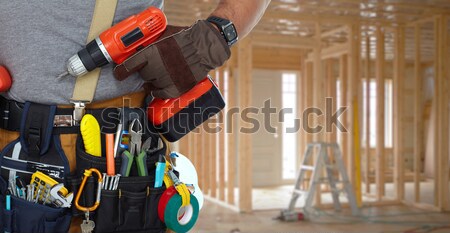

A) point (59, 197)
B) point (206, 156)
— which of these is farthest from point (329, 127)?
point (59, 197)

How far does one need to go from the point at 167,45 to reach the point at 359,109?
6043 millimetres

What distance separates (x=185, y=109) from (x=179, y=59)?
0.16 metres

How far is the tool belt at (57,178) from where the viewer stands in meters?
1.02

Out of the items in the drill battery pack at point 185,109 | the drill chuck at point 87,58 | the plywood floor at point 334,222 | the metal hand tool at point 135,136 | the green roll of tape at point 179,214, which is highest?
the drill chuck at point 87,58

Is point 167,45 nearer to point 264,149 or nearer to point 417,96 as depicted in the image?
point 417,96

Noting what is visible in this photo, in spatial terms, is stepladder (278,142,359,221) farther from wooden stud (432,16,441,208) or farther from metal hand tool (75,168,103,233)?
metal hand tool (75,168,103,233)

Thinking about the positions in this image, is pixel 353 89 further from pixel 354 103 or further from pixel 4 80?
pixel 4 80

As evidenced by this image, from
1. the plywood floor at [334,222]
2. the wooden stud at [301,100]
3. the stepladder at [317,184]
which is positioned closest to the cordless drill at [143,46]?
the plywood floor at [334,222]

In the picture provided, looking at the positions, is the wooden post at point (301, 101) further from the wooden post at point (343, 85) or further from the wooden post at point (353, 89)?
the wooden post at point (353, 89)

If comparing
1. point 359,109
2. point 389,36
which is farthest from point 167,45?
point 389,36

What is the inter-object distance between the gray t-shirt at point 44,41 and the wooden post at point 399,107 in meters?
6.63

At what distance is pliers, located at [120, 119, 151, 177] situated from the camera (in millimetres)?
1053

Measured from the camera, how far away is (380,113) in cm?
716

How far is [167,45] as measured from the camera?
40.3 inches
